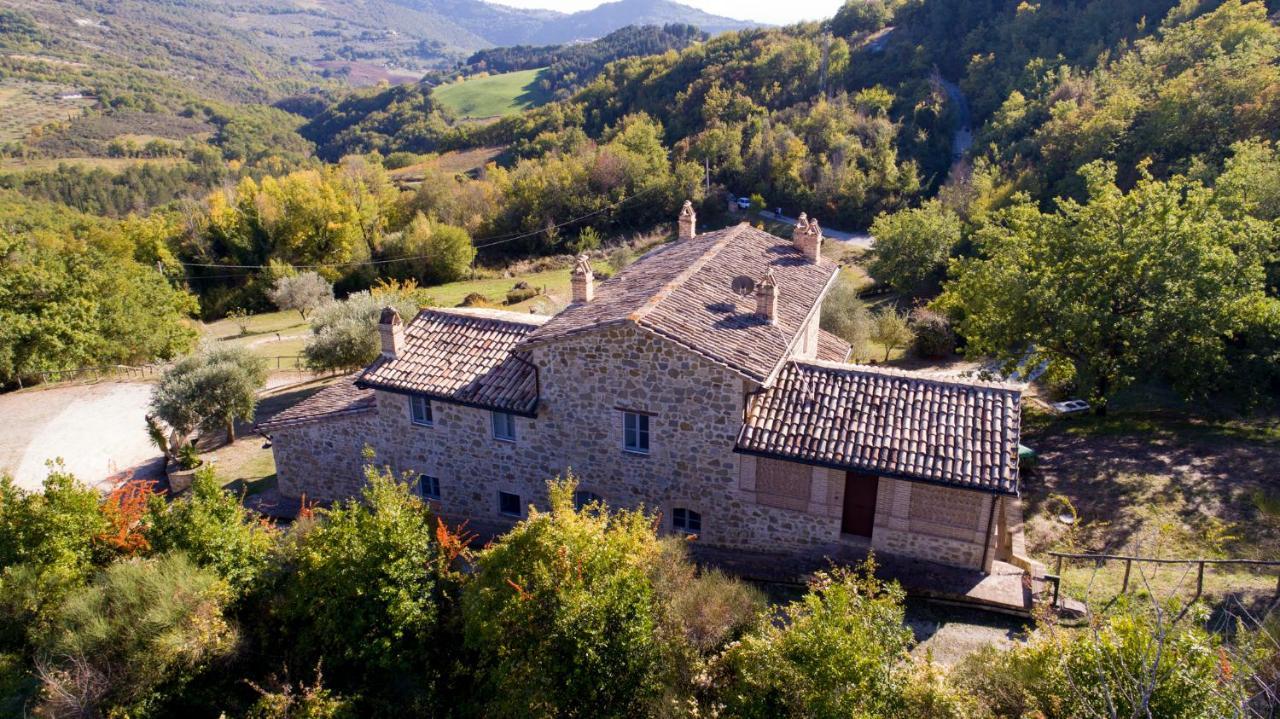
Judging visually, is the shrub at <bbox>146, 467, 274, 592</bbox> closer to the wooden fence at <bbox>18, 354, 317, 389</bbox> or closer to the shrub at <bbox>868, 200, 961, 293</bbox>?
the wooden fence at <bbox>18, 354, 317, 389</bbox>

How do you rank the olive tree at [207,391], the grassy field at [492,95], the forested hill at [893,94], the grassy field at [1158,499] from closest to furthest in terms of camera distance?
the grassy field at [1158,499] → the olive tree at [207,391] → the forested hill at [893,94] → the grassy field at [492,95]

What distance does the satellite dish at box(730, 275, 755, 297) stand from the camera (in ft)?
63.9

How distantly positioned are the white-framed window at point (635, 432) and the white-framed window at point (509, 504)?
377cm

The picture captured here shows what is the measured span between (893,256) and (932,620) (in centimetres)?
3269

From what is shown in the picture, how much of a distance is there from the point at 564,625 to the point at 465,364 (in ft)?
33.0

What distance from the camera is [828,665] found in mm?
9305

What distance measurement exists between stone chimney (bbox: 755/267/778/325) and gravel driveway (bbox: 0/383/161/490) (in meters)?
21.3

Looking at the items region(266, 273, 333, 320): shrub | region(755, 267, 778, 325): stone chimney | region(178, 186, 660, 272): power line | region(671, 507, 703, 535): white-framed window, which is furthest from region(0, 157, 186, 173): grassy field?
region(671, 507, 703, 535): white-framed window

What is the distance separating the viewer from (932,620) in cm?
1501

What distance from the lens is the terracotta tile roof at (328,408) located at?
20078mm

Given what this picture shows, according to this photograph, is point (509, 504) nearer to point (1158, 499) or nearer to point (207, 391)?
point (207, 391)

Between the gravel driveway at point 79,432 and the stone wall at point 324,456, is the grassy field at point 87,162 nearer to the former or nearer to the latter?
the gravel driveway at point 79,432

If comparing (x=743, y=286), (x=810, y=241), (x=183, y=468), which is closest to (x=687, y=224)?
(x=810, y=241)

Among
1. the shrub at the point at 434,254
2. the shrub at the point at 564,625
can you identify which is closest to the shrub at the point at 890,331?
the shrub at the point at 564,625
